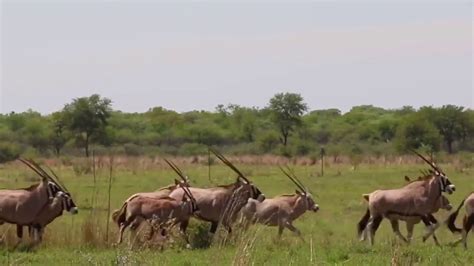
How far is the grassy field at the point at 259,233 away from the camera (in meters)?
12.7

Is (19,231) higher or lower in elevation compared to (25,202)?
lower

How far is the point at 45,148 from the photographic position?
72.8 meters

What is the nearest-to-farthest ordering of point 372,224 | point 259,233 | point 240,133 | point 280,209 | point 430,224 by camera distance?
point 259,233
point 430,224
point 372,224
point 280,209
point 240,133

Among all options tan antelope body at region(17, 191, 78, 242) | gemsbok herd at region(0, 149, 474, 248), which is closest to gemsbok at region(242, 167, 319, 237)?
gemsbok herd at region(0, 149, 474, 248)

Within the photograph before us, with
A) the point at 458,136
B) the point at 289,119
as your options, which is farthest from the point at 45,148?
the point at 458,136

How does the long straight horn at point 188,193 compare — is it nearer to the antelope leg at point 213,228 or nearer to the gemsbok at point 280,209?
the antelope leg at point 213,228

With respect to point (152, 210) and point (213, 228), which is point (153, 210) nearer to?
point (152, 210)

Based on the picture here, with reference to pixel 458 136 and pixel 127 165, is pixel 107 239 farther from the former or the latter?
pixel 458 136

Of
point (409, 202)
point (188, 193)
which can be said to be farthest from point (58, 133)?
point (409, 202)

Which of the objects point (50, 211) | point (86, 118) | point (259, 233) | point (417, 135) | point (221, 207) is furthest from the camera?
point (86, 118)

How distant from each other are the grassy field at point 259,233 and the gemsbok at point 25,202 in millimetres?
296

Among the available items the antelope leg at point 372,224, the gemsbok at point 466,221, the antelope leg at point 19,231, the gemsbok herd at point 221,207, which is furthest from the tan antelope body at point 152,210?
the gemsbok at point 466,221

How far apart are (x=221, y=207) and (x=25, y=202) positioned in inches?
146

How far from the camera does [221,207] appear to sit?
19.1 m
